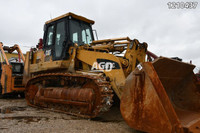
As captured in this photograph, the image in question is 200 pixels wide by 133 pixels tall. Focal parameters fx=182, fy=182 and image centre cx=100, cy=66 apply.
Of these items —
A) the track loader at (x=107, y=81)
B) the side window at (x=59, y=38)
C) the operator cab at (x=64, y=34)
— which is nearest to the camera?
the track loader at (x=107, y=81)

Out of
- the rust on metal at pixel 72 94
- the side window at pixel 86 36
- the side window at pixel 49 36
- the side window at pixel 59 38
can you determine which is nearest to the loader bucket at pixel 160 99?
the rust on metal at pixel 72 94

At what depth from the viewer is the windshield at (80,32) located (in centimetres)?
605

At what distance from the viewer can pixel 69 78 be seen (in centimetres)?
502

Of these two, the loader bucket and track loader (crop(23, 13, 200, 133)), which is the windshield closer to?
track loader (crop(23, 13, 200, 133))

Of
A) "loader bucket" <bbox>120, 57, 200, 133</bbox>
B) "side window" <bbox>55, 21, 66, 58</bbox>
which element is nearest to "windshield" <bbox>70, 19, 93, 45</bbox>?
"side window" <bbox>55, 21, 66, 58</bbox>

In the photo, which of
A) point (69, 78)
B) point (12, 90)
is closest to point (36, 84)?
point (69, 78)

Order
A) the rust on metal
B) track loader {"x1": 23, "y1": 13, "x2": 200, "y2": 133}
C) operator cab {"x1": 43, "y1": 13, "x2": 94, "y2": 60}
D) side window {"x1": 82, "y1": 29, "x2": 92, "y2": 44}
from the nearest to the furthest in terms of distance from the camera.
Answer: track loader {"x1": 23, "y1": 13, "x2": 200, "y2": 133} < the rust on metal < operator cab {"x1": 43, "y1": 13, "x2": 94, "y2": 60} < side window {"x1": 82, "y1": 29, "x2": 92, "y2": 44}

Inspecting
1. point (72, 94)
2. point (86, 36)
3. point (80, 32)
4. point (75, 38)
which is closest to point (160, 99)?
point (72, 94)

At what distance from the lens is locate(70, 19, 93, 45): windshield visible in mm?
6048

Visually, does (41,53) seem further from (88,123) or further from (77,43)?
(88,123)

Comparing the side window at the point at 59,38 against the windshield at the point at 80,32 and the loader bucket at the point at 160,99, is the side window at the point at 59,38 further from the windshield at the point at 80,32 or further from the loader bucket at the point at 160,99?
the loader bucket at the point at 160,99

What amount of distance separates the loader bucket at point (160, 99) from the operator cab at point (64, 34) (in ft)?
10.3

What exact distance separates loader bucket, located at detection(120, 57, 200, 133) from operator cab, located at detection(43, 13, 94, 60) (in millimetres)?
3129

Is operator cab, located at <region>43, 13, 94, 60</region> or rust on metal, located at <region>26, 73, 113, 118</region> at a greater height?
operator cab, located at <region>43, 13, 94, 60</region>
